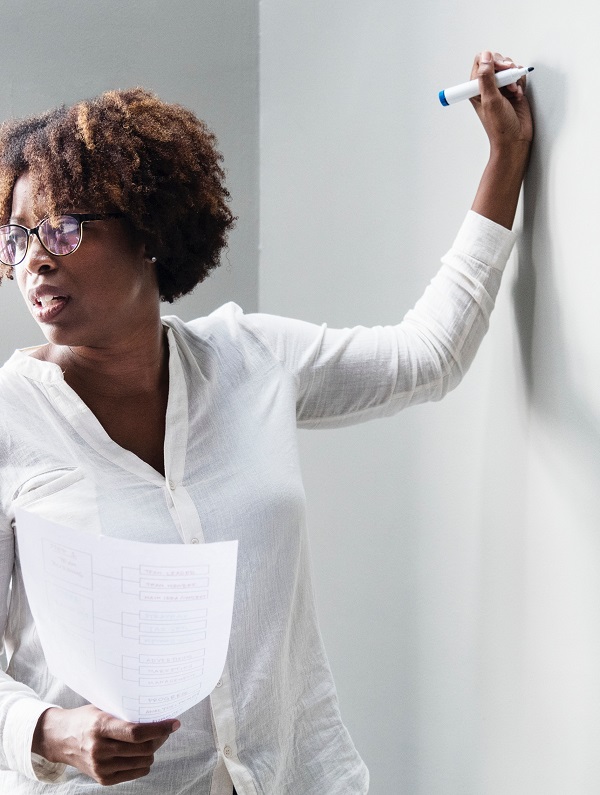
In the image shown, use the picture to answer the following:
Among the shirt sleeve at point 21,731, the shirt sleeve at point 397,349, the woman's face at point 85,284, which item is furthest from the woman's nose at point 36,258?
the shirt sleeve at point 21,731

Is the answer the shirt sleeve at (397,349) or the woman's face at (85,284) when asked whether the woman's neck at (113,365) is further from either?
the shirt sleeve at (397,349)

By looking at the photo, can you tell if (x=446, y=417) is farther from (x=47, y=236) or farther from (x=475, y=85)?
(x=47, y=236)

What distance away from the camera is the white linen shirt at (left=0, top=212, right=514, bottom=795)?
1030 millimetres

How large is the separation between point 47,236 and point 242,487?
0.35 metres

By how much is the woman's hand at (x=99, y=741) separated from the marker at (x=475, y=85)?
0.74m

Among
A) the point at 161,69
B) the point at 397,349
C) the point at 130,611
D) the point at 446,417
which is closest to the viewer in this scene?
the point at 130,611

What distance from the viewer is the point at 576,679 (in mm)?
1037

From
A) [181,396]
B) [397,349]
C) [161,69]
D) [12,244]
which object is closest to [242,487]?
[181,396]

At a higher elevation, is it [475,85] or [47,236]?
[475,85]

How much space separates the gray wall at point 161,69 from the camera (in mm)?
1873

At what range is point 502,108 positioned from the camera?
1081 mm

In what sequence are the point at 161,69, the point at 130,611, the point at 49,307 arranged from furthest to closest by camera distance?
the point at 161,69 < the point at 49,307 < the point at 130,611

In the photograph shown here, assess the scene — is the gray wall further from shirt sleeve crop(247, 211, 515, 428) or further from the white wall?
shirt sleeve crop(247, 211, 515, 428)

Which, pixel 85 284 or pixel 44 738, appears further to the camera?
pixel 85 284
